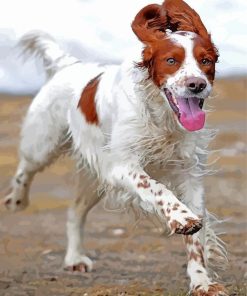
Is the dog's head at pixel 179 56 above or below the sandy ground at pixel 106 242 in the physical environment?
above

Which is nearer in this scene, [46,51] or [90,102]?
[90,102]

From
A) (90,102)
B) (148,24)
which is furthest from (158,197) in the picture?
(90,102)

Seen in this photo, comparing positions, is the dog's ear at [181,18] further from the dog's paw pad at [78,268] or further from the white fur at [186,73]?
the dog's paw pad at [78,268]

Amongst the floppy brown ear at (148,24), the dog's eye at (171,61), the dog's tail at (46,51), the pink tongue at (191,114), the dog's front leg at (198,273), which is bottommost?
the dog's front leg at (198,273)

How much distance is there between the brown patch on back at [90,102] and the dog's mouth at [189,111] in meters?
0.95

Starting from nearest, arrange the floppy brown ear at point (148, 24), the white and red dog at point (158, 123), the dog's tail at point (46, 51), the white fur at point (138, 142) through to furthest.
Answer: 1. the white and red dog at point (158, 123)
2. the white fur at point (138, 142)
3. the floppy brown ear at point (148, 24)
4. the dog's tail at point (46, 51)

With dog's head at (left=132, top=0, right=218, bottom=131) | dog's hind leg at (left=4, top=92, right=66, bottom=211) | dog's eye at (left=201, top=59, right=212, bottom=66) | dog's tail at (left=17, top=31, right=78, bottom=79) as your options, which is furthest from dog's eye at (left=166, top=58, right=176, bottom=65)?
dog's tail at (left=17, top=31, right=78, bottom=79)

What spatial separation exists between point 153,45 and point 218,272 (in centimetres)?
183

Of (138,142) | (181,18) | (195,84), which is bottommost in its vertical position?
(138,142)

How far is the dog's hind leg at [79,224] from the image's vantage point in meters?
7.86

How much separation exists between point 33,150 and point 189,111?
2.16 m

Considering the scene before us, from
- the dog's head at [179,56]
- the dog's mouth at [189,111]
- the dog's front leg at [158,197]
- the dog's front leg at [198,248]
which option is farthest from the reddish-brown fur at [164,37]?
the dog's front leg at [198,248]

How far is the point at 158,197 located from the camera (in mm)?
6180

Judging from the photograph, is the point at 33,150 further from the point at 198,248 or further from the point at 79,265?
the point at 198,248
